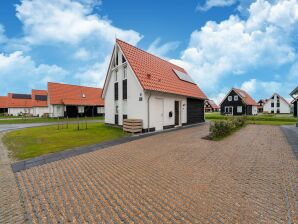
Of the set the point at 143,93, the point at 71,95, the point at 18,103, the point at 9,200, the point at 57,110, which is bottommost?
the point at 9,200

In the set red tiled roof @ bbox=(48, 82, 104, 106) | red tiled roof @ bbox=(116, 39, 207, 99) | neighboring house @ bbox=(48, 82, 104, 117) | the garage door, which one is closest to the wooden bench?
red tiled roof @ bbox=(116, 39, 207, 99)

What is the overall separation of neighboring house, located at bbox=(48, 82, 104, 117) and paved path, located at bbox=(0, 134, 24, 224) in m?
26.2

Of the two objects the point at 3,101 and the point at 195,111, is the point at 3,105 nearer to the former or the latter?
the point at 3,101

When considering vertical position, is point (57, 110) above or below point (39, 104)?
below

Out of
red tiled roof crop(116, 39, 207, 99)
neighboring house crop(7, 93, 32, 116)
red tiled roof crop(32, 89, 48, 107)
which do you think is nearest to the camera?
red tiled roof crop(116, 39, 207, 99)

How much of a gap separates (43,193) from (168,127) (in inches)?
488

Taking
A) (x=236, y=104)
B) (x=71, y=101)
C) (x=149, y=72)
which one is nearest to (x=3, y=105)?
(x=71, y=101)

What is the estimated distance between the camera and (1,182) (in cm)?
492

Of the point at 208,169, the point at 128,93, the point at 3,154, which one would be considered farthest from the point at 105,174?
the point at 128,93

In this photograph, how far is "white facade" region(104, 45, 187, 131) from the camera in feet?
45.2

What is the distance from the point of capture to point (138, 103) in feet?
46.1

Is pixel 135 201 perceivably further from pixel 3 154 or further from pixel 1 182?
pixel 3 154

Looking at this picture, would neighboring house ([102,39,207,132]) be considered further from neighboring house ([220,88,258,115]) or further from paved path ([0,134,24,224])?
neighboring house ([220,88,258,115])

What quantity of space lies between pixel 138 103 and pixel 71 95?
2521cm
